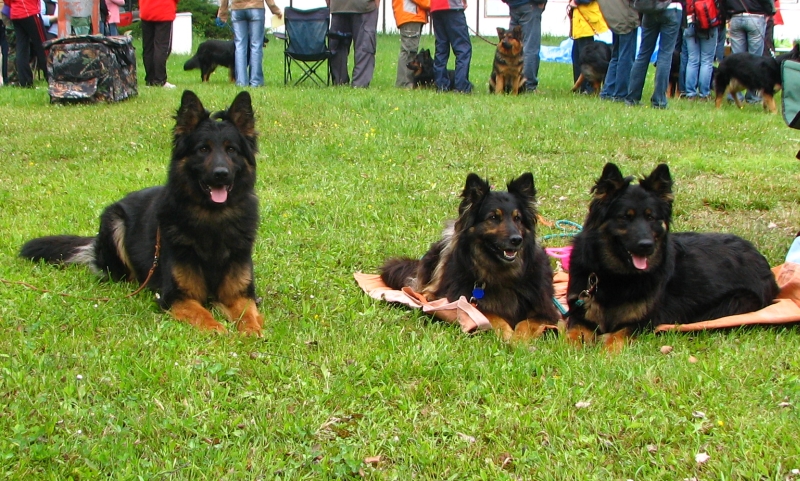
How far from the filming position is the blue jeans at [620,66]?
13625 mm

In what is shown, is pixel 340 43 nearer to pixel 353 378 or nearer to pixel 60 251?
pixel 60 251

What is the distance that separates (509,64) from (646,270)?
36.6 feet

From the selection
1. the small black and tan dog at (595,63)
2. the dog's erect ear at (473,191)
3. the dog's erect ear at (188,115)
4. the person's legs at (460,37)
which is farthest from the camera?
the small black and tan dog at (595,63)

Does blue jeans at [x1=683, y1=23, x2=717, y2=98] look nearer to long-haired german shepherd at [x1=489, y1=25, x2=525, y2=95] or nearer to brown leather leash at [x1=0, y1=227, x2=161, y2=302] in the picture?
long-haired german shepherd at [x1=489, y1=25, x2=525, y2=95]

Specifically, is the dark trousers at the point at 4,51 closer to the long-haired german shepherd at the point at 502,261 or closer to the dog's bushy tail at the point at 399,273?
the dog's bushy tail at the point at 399,273

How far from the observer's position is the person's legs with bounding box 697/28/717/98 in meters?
15.0

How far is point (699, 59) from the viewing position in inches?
611

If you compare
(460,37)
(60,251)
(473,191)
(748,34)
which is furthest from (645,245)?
(748,34)

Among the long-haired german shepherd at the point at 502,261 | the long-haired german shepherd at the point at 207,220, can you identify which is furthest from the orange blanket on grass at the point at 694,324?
the long-haired german shepherd at the point at 207,220

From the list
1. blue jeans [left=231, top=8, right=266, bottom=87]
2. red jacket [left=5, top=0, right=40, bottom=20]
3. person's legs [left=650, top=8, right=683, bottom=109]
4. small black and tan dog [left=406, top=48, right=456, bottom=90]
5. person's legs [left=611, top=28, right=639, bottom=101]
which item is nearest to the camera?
person's legs [left=650, top=8, right=683, bottom=109]

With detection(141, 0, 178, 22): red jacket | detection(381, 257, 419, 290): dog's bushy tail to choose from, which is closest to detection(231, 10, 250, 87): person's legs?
detection(141, 0, 178, 22): red jacket

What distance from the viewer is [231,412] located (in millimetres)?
3686

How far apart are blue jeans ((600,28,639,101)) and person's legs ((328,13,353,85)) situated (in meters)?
5.30

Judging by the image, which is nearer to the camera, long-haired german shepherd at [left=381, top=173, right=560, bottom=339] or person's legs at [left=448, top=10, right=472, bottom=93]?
long-haired german shepherd at [left=381, top=173, right=560, bottom=339]
